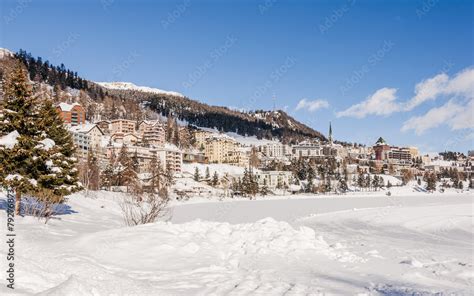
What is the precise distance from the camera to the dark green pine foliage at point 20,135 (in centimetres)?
2083

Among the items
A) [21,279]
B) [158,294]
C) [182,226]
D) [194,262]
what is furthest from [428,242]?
[21,279]

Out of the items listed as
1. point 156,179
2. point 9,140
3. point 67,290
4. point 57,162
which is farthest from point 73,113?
point 67,290

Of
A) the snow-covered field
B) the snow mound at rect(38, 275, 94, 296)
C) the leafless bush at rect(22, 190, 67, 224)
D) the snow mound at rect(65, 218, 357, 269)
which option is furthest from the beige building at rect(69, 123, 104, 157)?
the snow mound at rect(38, 275, 94, 296)

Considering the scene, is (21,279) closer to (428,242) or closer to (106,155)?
(428,242)

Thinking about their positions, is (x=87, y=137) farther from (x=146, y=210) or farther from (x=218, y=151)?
(x=146, y=210)

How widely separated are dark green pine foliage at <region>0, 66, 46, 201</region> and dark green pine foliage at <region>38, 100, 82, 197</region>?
0.57 m

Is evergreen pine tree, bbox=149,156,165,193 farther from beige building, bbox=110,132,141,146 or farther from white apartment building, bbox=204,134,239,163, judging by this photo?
white apartment building, bbox=204,134,239,163

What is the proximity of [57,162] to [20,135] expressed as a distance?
307 cm

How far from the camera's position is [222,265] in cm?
1303

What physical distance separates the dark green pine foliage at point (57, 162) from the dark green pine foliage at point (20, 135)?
567 millimetres

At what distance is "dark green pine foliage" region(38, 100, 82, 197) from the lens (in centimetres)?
2310

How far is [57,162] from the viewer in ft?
78.9

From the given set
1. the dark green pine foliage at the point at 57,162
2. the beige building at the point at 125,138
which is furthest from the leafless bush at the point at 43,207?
the beige building at the point at 125,138

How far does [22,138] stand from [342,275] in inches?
673
